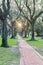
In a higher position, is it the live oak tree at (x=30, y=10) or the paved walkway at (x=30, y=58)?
the live oak tree at (x=30, y=10)

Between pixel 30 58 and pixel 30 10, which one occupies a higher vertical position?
pixel 30 10

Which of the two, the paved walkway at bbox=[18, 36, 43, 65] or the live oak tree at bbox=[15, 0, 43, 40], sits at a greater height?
the live oak tree at bbox=[15, 0, 43, 40]

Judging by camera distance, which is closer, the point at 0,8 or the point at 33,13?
the point at 0,8

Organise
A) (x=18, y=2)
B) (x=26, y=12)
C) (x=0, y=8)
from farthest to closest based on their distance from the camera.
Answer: (x=26, y=12) → (x=18, y=2) → (x=0, y=8)

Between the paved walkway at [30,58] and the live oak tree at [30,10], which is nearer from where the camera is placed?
the paved walkway at [30,58]

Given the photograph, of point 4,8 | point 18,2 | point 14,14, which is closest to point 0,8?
point 4,8

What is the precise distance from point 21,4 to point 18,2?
1.36 meters

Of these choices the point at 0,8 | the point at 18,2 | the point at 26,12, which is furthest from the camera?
the point at 26,12

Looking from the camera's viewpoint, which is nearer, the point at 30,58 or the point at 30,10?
the point at 30,58

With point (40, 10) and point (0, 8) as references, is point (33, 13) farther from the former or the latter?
point (0, 8)

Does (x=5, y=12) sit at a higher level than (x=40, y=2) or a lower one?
lower

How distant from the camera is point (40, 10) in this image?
46875mm

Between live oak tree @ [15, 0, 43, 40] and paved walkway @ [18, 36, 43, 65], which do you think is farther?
live oak tree @ [15, 0, 43, 40]

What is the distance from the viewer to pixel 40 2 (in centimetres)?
4556
